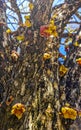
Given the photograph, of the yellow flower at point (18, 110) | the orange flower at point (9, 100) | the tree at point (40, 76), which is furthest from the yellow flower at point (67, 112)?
the orange flower at point (9, 100)

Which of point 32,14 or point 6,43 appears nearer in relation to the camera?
point 32,14

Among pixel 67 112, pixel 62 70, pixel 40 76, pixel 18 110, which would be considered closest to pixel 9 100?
pixel 18 110

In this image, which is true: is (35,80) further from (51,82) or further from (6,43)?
(6,43)

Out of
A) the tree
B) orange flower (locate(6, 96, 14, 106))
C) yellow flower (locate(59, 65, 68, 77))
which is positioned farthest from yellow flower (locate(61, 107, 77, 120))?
yellow flower (locate(59, 65, 68, 77))

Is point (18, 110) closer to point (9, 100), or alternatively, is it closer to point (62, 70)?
point (9, 100)

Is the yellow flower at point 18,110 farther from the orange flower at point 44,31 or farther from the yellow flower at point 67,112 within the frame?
the orange flower at point 44,31

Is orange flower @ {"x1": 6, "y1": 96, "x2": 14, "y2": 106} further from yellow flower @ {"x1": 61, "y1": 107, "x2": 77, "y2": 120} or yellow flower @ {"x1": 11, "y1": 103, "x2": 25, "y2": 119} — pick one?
yellow flower @ {"x1": 61, "y1": 107, "x2": 77, "y2": 120}

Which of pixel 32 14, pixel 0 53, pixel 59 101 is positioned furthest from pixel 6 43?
pixel 59 101
